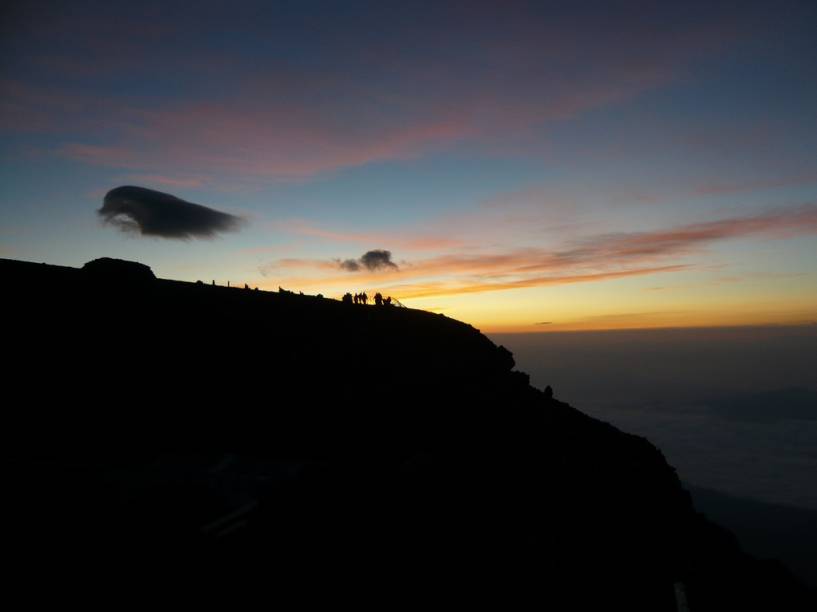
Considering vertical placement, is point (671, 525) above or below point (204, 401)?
below

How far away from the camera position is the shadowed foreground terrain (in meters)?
9.90

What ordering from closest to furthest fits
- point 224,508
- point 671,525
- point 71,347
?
1. point 224,508
2. point 71,347
3. point 671,525

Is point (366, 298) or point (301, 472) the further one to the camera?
point (366, 298)

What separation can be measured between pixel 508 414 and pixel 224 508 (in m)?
18.0

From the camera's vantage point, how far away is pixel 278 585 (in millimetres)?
9352

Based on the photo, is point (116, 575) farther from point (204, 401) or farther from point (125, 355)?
point (125, 355)

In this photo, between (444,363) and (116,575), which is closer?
(116,575)

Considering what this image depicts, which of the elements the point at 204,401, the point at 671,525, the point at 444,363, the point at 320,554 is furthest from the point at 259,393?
the point at 671,525

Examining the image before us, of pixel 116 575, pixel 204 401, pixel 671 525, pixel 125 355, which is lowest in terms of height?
pixel 671 525

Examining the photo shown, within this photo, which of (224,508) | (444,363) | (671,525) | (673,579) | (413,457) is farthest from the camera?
(444,363)

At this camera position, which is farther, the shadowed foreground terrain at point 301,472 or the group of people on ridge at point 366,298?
the group of people on ridge at point 366,298

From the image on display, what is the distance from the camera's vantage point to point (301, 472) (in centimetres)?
1245

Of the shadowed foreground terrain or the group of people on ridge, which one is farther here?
the group of people on ridge

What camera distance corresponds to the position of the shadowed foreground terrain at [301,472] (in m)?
9.90
